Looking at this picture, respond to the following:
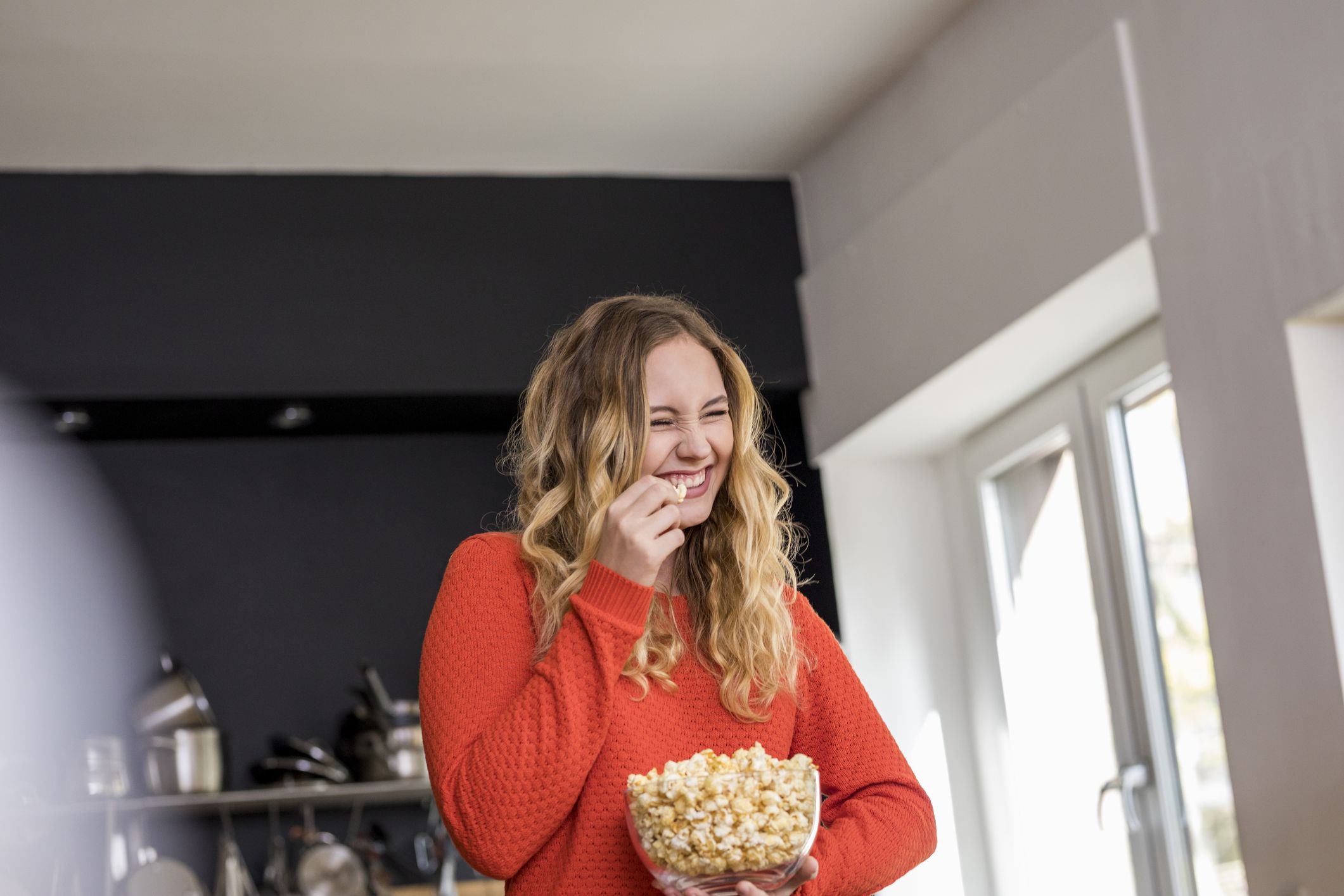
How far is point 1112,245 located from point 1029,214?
0.98 ft

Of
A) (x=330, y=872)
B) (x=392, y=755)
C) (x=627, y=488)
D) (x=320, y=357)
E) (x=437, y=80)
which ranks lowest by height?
(x=330, y=872)

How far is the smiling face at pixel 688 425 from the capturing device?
4.95ft

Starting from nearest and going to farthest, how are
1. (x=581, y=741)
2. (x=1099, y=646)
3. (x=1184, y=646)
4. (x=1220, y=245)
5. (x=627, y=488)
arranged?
1. (x=581, y=741)
2. (x=627, y=488)
3. (x=1220, y=245)
4. (x=1184, y=646)
5. (x=1099, y=646)

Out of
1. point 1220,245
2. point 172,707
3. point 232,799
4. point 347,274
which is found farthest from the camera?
point 347,274

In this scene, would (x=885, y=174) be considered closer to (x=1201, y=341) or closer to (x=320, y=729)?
(x=1201, y=341)

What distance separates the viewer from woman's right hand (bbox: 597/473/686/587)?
138 centimetres

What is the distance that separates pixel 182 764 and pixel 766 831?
8.58 feet

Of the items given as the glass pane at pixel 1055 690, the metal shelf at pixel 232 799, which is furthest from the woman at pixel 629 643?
the metal shelf at pixel 232 799

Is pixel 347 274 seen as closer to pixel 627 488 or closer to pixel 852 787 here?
pixel 627 488

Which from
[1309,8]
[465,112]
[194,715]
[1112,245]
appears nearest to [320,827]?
[194,715]

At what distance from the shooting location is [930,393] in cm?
343

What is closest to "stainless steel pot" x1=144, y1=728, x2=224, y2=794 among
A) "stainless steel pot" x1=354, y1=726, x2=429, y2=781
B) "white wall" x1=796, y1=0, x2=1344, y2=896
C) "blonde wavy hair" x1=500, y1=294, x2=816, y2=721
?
"stainless steel pot" x1=354, y1=726, x2=429, y2=781

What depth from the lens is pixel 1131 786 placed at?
3.16 m

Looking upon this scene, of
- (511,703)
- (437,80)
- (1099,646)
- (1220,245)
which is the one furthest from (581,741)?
(437,80)
